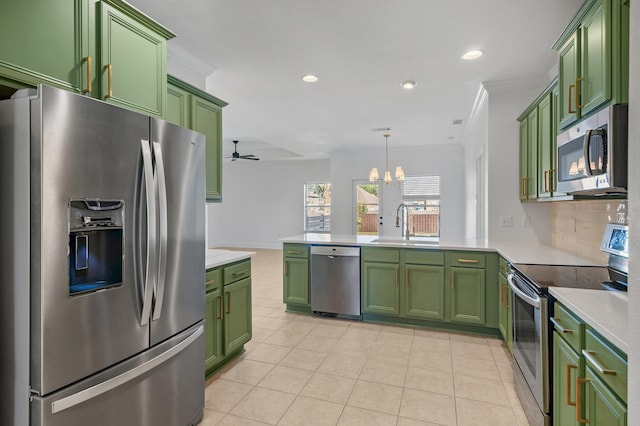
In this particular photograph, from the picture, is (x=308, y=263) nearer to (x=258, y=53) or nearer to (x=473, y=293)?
(x=473, y=293)

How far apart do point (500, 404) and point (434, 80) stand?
2976mm

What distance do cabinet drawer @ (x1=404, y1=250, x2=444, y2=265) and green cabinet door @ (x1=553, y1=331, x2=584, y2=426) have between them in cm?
178

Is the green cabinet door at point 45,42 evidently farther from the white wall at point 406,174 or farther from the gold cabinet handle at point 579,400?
the white wall at point 406,174

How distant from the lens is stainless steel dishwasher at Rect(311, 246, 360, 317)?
3.83m

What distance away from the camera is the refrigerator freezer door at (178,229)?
1650 mm

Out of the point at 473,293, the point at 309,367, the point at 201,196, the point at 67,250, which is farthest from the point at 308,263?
the point at 67,250

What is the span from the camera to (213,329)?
2475 millimetres

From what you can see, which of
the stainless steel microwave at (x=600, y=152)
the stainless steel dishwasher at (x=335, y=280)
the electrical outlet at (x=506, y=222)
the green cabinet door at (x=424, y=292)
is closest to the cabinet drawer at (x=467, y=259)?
the green cabinet door at (x=424, y=292)

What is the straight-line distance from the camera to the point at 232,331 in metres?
2.71

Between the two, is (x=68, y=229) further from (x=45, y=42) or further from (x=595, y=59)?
(x=595, y=59)

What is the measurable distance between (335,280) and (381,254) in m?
0.62

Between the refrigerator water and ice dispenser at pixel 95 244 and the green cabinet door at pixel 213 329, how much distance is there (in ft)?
3.26

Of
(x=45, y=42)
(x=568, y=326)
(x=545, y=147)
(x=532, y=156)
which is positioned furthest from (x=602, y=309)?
(x=45, y=42)

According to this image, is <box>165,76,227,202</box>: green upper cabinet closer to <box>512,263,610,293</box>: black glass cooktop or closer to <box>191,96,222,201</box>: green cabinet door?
<box>191,96,222,201</box>: green cabinet door
